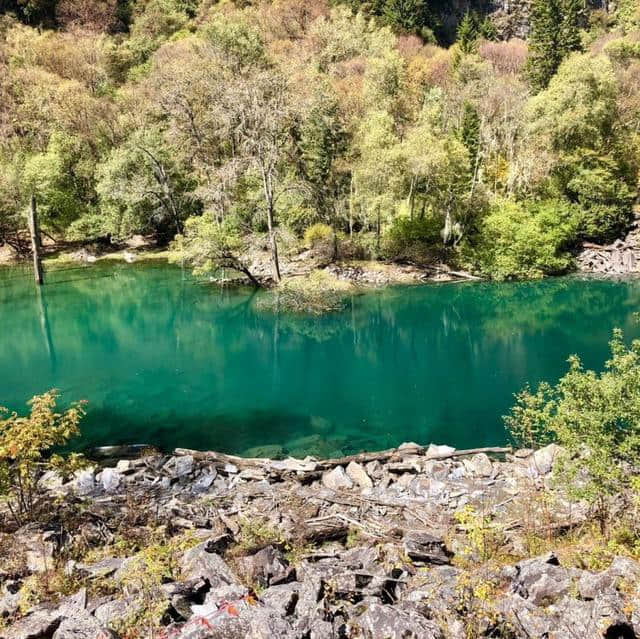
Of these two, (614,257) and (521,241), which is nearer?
(521,241)

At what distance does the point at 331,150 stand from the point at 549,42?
1450 inches

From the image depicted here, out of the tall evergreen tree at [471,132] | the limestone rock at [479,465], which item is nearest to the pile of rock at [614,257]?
the tall evergreen tree at [471,132]

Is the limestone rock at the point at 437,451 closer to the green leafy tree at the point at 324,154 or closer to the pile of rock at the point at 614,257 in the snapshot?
the green leafy tree at the point at 324,154

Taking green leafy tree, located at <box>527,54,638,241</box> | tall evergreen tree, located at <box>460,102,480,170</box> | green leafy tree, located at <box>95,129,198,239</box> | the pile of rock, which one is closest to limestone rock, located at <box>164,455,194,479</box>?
green leafy tree, located at <box>95,129,198,239</box>

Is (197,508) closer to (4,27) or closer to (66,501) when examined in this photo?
(66,501)

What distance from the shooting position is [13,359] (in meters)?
23.5

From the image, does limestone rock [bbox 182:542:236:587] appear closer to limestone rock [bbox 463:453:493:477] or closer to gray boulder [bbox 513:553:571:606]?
gray boulder [bbox 513:553:571:606]

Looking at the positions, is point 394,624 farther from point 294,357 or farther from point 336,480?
point 294,357

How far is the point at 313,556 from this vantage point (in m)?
8.91

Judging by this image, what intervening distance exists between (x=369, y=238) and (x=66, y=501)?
112 ft

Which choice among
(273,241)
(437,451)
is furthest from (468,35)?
(437,451)

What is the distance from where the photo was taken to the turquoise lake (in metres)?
17.3

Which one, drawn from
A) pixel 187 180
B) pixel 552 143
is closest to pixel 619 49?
pixel 552 143

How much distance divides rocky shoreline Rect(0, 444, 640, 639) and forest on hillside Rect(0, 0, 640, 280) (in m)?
23.7
